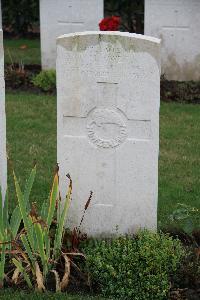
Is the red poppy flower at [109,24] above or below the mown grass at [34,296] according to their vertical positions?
above

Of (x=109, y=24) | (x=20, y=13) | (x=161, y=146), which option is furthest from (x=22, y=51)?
(x=161, y=146)

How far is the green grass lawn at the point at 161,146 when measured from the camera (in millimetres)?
6203

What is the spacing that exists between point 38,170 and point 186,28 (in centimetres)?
403

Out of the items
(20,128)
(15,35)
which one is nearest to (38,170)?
(20,128)

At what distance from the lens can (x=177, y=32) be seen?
9.88m

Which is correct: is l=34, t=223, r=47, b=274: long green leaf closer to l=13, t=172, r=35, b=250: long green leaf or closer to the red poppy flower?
l=13, t=172, r=35, b=250: long green leaf

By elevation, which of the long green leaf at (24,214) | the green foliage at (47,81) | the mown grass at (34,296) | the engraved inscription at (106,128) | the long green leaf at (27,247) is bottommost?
the mown grass at (34,296)

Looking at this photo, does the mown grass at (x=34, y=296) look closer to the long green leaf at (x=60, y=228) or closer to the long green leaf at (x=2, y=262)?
the long green leaf at (x=2, y=262)

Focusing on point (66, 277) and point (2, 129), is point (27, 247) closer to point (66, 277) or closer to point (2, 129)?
point (66, 277)

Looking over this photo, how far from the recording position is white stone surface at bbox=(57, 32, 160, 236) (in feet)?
15.0

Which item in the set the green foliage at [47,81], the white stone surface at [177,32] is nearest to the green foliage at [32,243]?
the green foliage at [47,81]

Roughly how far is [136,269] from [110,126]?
96 centimetres

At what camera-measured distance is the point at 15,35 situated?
50.9 ft

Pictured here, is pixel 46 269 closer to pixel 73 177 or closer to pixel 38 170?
pixel 73 177
